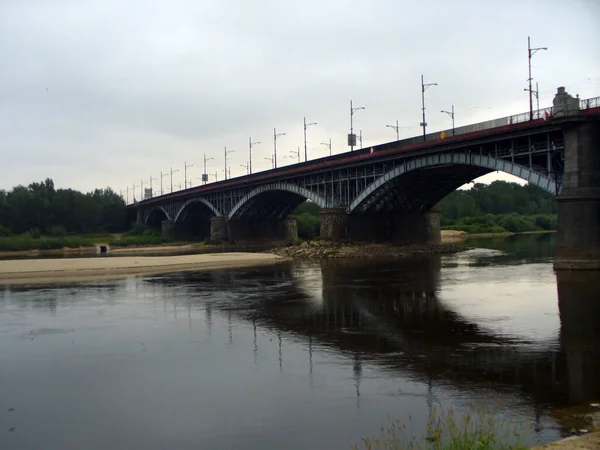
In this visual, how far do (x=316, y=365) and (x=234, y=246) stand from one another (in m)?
80.3

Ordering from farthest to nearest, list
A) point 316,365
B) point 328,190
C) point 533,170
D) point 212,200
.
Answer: point 212,200 → point 328,190 → point 533,170 → point 316,365

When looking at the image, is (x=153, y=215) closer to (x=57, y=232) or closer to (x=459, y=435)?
(x=57, y=232)

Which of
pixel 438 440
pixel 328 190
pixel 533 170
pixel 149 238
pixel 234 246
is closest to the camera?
pixel 438 440

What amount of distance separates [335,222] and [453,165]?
20.0 metres

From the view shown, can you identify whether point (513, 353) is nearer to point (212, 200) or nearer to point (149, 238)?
point (212, 200)

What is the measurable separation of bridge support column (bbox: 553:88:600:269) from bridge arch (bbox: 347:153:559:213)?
3082 millimetres

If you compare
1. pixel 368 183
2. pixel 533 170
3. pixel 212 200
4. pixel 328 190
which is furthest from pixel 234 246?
Result: pixel 533 170

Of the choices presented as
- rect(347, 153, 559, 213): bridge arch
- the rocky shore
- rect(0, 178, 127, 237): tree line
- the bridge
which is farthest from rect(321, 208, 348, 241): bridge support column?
rect(0, 178, 127, 237): tree line

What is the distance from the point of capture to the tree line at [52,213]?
398 feet

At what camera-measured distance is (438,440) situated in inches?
352

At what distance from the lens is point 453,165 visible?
5322 centimetres

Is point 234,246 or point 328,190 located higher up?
point 328,190

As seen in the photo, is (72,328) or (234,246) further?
(234,246)

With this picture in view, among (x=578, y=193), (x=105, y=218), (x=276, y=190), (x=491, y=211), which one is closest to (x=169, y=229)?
(x=105, y=218)
